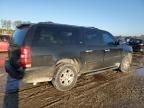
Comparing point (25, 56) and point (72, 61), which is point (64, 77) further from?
point (25, 56)

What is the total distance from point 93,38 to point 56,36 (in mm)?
1650

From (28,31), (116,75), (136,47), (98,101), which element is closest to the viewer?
(98,101)

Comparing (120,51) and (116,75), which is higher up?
(120,51)

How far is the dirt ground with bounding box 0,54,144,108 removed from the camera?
5320 millimetres

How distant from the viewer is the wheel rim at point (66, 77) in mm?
6535

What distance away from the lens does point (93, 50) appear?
24.2ft

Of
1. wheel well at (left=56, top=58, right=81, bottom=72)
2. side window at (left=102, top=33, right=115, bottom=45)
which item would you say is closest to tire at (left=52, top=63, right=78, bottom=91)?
wheel well at (left=56, top=58, right=81, bottom=72)

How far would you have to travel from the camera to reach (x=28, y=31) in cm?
592

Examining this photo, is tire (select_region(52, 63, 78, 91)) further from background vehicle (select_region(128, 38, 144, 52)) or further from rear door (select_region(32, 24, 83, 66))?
background vehicle (select_region(128, 38, 144, 52))

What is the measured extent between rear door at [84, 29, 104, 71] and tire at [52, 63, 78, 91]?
72 centimetres

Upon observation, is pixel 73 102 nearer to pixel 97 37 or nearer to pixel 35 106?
pixel 35 106

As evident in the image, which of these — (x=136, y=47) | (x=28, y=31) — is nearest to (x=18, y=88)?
(x=28, y=31)

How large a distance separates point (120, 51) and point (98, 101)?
3.84 meters

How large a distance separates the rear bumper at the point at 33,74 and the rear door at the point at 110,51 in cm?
261
